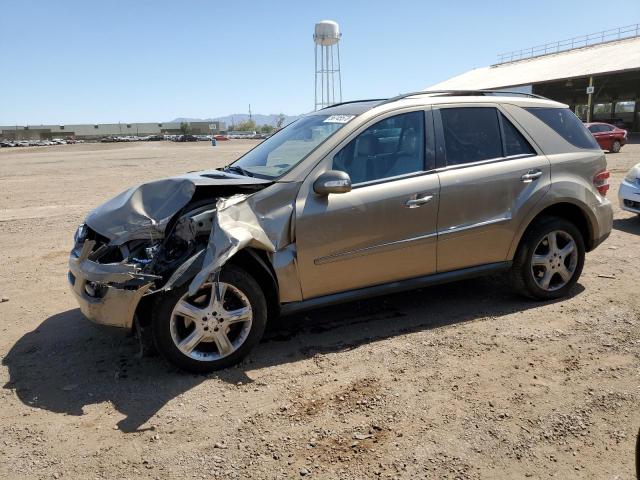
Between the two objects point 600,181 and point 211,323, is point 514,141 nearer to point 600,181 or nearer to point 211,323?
point 600,181

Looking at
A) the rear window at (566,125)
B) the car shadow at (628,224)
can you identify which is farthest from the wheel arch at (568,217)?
the car shadow at (628,224)

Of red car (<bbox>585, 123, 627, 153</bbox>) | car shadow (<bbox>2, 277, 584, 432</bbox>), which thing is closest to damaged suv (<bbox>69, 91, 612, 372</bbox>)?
car shadow (<bbox>2, 277, 584, 432</bbox>)

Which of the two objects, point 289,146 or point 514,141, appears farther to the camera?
point 514,141

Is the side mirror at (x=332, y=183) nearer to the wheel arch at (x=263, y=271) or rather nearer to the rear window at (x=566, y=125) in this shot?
the wheel arch at (x=263, y=271)

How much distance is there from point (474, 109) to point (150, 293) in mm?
3073

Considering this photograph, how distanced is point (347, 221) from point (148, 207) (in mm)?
1436

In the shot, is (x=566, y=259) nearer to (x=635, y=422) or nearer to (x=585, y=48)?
(x=635, y=422)

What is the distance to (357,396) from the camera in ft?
11.0

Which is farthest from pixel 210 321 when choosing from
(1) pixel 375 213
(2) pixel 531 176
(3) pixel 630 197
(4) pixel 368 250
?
(3) pixel 630 197

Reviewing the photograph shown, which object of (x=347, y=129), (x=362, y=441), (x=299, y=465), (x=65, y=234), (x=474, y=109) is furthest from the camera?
(x=65, y=234)

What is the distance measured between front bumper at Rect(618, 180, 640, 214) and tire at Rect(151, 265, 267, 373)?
22.2 ft

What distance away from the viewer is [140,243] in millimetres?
3693

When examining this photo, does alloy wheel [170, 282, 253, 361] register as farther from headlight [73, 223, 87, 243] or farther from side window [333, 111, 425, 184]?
side window [333, 111, 425, 184]

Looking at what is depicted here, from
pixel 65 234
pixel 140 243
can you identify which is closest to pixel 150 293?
pixel 140 243
